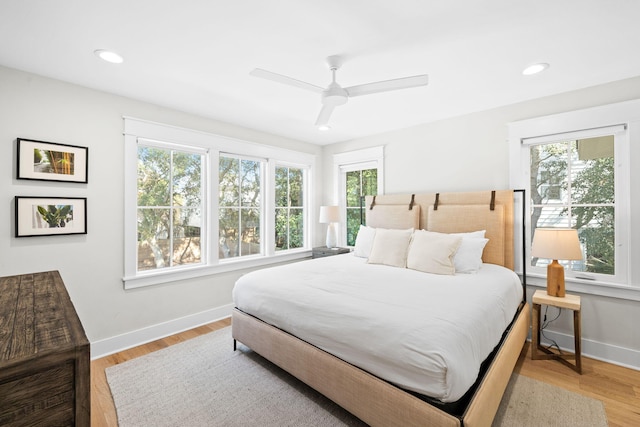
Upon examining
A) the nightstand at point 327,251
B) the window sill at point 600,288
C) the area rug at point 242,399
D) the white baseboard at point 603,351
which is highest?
the nightstand at point 327,251

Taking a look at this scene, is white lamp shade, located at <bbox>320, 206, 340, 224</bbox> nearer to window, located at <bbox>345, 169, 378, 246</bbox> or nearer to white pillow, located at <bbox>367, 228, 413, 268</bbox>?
window, located at <bbox>345, 169, 378, 246</bbox>

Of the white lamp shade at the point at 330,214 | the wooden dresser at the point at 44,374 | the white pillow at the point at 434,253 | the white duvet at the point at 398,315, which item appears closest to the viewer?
the wooden dresser at the point at 44,374

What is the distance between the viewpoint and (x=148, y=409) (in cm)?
190

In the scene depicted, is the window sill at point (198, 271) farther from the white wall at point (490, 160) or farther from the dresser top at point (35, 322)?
the white wall at point (490, 160)

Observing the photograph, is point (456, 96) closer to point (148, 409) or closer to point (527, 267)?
point (527, 267)

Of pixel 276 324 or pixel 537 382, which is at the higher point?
pixel 276 324

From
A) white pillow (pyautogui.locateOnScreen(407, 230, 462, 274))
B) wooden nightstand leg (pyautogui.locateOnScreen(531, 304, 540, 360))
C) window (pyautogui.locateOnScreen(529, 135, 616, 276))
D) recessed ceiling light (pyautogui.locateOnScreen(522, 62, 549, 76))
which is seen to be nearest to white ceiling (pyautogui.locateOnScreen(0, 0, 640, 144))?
recessed ceiling light (pyautogui.locateOnScreen(522, 62, 549, 76))

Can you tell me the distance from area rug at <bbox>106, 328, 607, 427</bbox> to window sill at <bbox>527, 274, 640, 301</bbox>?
1011mm

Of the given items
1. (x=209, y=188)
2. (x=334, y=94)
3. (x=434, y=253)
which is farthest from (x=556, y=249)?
(x=209, y=188)

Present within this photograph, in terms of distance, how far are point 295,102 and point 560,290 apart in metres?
2.99

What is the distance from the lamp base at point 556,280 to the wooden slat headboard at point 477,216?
1.25ft

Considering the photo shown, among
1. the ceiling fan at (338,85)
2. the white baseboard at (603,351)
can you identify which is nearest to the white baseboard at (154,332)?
the ceiling fan at (338,85)

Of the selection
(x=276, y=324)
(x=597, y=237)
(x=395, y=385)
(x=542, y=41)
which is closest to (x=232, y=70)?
(x=276, y=324)

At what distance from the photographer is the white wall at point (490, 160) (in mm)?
2457
